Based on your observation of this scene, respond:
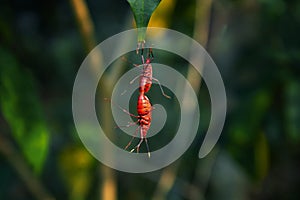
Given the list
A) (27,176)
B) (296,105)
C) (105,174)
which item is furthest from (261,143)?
(27,176)

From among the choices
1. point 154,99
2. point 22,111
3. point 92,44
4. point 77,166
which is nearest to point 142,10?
point 22,111

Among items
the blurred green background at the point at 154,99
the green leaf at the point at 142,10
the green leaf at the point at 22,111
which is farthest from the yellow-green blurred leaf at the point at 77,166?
the green leaf at the point at 142,10

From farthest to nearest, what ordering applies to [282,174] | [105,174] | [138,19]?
[282,174]
[105,174]
[138,19]

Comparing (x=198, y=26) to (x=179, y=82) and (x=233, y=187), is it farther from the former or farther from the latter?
(x=233, y=187)

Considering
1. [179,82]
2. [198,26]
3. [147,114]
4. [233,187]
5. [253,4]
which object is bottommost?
[233,187]

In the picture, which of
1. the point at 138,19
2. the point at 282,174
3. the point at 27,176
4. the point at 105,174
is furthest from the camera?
the point at 282,174

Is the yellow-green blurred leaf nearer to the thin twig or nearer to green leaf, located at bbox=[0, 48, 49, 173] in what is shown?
the thin twig

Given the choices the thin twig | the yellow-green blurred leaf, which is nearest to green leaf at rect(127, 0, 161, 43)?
the thin twig

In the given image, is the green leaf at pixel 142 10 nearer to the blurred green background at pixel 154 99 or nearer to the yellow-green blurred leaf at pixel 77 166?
the blurred green background at pixel 154 99
